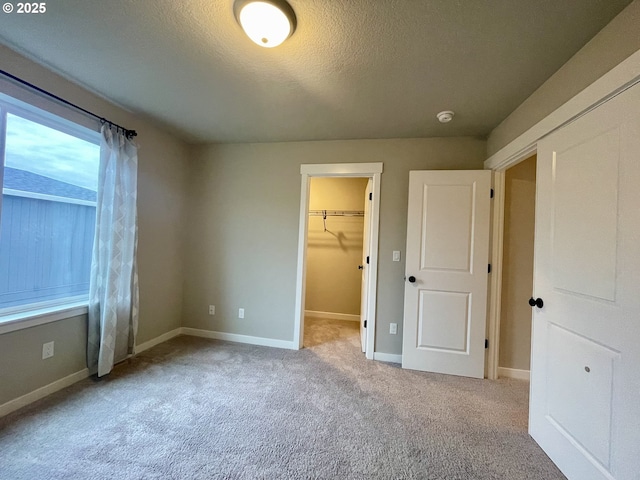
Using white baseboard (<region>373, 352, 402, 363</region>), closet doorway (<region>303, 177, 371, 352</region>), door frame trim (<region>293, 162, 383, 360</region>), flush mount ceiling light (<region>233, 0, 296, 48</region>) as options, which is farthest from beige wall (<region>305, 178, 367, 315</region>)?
flush mount ceiling light (<region>233, 0, 296, 48</region>)

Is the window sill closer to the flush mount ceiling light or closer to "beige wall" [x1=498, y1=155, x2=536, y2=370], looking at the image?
the flush mount ceiling light

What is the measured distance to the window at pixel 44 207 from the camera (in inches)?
71.7

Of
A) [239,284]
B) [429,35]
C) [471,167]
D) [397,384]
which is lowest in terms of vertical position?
[397,384]

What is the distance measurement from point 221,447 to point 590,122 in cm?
267

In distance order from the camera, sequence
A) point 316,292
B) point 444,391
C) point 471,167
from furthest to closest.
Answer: point 316,292 → point 471,167 → point 444,391

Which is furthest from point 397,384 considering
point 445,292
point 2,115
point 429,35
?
point 2,115

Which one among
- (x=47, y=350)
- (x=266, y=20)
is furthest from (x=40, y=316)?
(x=266, y=20)

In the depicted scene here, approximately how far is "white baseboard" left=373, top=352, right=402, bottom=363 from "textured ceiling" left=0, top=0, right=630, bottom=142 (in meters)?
2.36

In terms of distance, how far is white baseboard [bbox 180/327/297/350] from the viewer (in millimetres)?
3082

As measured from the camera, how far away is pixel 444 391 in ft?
7.37

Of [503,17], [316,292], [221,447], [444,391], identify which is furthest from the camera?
[316,292]

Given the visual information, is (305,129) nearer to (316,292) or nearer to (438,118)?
(438,118)

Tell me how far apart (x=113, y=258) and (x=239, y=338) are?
5.21ft

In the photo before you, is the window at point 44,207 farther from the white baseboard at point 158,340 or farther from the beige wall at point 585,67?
the beige wall at point 585,67
